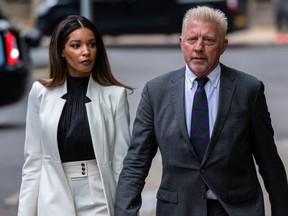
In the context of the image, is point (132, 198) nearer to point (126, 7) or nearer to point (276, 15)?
point (126, 7)

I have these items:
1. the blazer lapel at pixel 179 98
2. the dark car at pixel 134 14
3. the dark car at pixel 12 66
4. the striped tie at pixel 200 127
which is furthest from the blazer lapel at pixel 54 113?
the dark car at pixel 134 14

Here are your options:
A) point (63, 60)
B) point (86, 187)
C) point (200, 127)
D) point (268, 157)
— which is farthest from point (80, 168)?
point (268, 157)

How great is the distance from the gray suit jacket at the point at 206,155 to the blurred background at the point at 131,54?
3.17 meters

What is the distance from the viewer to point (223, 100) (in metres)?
4.19

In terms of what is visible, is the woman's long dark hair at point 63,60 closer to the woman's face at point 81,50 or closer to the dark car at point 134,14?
the woman's face at point 81,50

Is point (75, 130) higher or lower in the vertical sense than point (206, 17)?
lower

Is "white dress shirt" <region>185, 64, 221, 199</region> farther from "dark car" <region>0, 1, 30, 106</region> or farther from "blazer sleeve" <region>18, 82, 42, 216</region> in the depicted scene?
"dark car" <region>0, 1, 30, 106</region>

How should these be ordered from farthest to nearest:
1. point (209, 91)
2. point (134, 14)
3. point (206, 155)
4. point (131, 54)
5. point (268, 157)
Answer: point (134, 14) → point (131, 54) → point (268, 157) → point (209, 91) → point (206, 155)

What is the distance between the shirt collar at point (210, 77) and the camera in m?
4.23

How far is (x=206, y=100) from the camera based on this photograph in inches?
165

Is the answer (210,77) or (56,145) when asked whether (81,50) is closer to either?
(56,145)

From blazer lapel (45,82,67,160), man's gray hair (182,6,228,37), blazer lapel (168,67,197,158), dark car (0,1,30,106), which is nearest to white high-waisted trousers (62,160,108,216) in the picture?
blazer lapel (45,82,67,160)

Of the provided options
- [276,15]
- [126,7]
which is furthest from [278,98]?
[276,15]

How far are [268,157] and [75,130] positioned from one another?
89 centimetres
